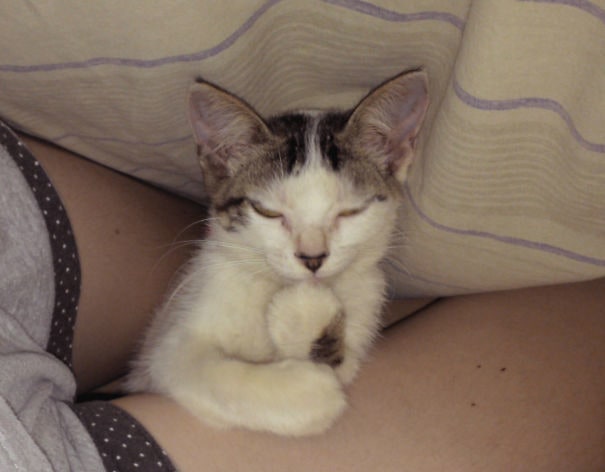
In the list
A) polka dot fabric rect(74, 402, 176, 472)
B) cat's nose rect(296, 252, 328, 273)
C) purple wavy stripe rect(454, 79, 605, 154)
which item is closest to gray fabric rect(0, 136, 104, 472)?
polka dot fabric rect(74, 402, 176, 472)

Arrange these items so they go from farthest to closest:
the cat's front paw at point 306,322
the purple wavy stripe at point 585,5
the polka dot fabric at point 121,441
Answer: the cat's front paw at point 306,322 < the polka dot fabric at point 121,441 < the purple wavy stripe at point 585,5

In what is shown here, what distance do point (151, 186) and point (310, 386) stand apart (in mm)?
552

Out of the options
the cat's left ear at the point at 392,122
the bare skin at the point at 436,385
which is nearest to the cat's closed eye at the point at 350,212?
the cat's left ear at the point at 392,122

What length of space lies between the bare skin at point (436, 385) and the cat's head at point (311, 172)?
0.19 m

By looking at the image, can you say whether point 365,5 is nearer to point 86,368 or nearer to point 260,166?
point 260,166

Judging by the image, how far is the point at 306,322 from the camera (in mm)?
772

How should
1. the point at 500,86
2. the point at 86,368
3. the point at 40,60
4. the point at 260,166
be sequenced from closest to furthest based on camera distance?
the point at 500,86, the point at 40,60, the point at 260,166, the point at 86,368

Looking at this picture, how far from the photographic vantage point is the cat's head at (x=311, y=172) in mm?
790

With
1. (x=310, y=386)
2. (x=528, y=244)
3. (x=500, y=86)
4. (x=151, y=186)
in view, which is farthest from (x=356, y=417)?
(x=151, y=186)

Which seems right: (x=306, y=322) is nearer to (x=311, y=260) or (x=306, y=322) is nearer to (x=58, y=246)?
(x=311, y=260)

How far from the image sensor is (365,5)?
25.7 inches

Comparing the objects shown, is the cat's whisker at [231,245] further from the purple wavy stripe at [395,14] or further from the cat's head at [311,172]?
the purple wavy stripe at [395,14]

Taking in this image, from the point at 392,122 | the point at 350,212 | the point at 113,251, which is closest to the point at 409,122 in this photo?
the point at 392,122

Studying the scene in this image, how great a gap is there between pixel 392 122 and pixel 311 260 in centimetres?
26
